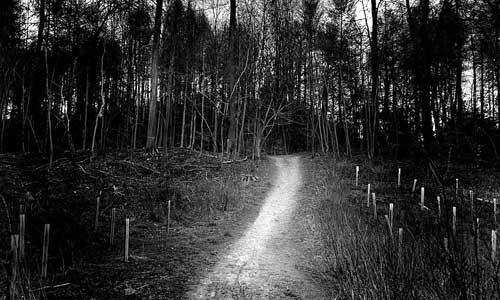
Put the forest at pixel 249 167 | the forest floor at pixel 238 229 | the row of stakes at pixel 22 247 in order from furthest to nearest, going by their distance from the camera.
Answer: the forest at pixel 249 167 → the row of stakes at pixel 22 247 → the forest floor at pixel 238 229

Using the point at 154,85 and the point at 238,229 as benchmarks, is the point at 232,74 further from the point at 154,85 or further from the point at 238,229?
the point at 238,229

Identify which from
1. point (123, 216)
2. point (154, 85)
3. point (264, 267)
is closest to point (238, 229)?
point (264, 267)

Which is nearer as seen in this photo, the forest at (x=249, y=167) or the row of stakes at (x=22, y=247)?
the row of stakes at (x=22, y=247)

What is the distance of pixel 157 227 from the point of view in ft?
31.0

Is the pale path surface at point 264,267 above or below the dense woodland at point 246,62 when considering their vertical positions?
below

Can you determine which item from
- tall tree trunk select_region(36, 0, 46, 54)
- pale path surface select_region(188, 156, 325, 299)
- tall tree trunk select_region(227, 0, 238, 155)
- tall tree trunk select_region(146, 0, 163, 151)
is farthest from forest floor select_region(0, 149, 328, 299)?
tall tree trunk select_region(36, 0, 46, 54)

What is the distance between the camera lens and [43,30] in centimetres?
1972

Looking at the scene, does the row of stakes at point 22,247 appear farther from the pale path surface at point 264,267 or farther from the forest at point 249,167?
Result: the pale path surface at point 264,267

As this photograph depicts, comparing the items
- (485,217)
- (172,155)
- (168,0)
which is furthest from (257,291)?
(168,0)

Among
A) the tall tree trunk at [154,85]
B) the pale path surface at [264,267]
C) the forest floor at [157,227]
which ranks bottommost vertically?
the pale path surface at [264,267]

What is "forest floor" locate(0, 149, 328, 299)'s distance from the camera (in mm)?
5414

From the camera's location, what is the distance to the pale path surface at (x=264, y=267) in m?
5.33

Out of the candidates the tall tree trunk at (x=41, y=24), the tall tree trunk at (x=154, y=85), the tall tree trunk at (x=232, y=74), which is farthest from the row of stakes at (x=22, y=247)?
the tall tree trunk at (x=41, y=24)

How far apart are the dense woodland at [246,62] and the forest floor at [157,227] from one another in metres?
2.77
